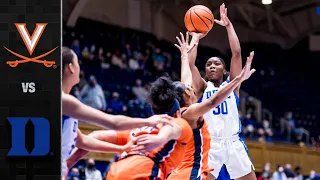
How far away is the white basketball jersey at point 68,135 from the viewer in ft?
15.0

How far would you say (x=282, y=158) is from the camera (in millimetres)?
18406

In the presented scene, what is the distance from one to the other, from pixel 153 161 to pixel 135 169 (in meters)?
0.15

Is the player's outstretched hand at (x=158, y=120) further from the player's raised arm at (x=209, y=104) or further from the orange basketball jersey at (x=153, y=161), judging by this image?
the player's raised arm at (x=209, y=104)

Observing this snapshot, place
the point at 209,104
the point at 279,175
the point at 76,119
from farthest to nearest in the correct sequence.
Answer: the point at 279,175, the point at 209,104, the point at 76,119

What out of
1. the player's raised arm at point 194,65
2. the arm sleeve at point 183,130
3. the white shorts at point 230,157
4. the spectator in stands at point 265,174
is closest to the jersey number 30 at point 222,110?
the white shorts at point 230,157

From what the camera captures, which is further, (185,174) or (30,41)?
(185,174)

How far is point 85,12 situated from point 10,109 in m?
13.9

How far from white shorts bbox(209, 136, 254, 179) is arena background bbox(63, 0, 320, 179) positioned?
6537 mm

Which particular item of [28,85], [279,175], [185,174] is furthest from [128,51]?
[28,85]

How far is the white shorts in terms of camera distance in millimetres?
6766

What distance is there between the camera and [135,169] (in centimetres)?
416

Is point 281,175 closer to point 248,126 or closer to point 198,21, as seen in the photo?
point 248,126

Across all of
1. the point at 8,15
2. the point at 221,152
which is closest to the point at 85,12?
the point at 221,152

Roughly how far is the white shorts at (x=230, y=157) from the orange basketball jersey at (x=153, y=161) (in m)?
2.34
